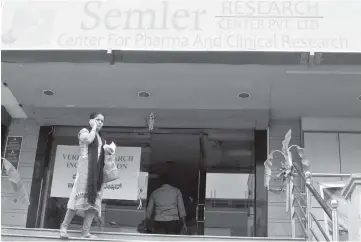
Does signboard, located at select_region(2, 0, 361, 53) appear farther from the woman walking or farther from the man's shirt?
the man's shirt

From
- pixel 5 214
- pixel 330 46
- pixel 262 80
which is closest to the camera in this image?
pixel 330 46

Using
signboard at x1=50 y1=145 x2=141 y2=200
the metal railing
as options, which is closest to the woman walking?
the metal railing

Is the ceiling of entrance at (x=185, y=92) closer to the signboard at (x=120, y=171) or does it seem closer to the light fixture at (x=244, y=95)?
the light fixture at (x=244, y=95)

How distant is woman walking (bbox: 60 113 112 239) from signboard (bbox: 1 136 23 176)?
10.5 feet

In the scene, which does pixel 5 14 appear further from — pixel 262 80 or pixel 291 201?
pixel 291 201

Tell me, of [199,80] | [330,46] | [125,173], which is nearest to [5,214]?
[125,173]

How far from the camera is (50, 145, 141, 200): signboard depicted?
9.07 meters

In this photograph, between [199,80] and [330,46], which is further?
[199,80]

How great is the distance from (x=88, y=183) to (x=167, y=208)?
2357mm

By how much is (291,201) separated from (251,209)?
5.32 feet

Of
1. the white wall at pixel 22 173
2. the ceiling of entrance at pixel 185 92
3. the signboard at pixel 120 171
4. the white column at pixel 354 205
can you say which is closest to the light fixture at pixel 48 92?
the ceiling of entrance at pixel 185 92

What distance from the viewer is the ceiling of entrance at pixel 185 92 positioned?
7.82 meters

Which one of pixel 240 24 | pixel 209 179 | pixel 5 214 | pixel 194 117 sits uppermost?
pixel 240 24

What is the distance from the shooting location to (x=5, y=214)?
8.95m
